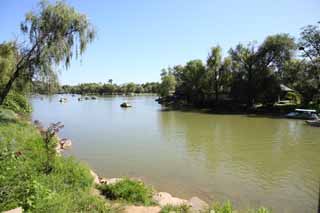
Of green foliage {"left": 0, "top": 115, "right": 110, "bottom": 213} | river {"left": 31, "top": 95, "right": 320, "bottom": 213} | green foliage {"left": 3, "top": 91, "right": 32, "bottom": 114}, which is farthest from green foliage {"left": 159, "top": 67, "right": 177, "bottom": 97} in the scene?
green foliage {"left": 0, "top": 115, "right": 110, "bottom": 213}

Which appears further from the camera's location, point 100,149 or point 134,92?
point 134,92

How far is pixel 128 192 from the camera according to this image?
534 cm

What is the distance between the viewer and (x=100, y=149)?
12242 millimetres

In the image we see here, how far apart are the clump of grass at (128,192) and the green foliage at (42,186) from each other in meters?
0.47

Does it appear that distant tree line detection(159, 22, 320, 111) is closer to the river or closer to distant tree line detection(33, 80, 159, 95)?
the river

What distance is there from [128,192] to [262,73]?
1302 inches

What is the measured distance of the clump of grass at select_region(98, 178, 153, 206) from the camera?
16.9 ft

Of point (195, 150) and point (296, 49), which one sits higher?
point (296, 49)

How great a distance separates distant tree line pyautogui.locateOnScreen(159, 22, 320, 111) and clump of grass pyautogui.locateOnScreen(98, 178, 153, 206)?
27.8 meters

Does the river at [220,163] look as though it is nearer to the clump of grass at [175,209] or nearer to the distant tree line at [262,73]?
the clump of grass at [175,209]

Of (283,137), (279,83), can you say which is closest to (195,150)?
(283,137)

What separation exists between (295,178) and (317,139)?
27.4 feet

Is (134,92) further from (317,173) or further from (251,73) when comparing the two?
(317,173)

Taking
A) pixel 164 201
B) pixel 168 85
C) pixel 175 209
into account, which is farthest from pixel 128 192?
pixel 168 85
